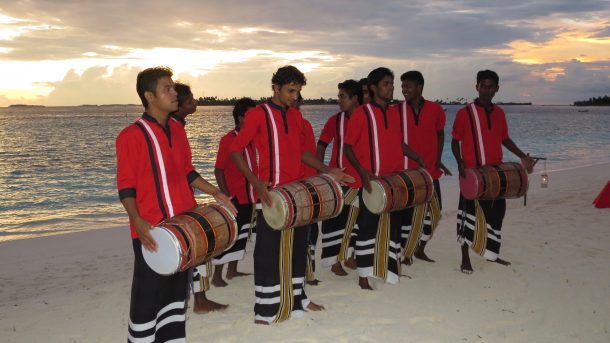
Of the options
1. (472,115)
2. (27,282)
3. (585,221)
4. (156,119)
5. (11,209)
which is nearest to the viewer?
(156,119)

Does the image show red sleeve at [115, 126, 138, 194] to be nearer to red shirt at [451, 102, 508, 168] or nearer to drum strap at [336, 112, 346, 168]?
drum strap at [336, 112, 346, 168]

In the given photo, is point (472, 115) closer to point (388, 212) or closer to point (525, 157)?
point (525, 157)

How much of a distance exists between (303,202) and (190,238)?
1217mm

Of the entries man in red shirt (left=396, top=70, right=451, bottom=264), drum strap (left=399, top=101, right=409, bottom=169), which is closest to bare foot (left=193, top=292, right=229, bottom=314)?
man in red shirt (left=396, top=70, right=451, bottom=264)

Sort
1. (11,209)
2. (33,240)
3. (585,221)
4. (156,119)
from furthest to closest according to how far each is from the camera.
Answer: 1. (11,209)
2. (33,240)
3. (585,221)
4. (156,119)

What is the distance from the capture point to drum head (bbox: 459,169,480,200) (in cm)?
561

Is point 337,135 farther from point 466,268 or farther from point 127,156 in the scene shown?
point 127,156

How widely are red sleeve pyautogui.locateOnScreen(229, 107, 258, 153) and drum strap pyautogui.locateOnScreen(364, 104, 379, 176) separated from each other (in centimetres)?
126

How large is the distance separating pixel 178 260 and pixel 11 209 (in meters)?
13.4

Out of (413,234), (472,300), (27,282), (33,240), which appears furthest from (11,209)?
(472,300)

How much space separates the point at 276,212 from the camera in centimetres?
415

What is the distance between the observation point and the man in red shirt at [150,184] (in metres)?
3.12

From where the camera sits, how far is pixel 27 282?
652 centimetres

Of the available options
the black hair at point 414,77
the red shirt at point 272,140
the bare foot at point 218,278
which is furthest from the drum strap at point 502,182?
the bare foot at point 218,278
